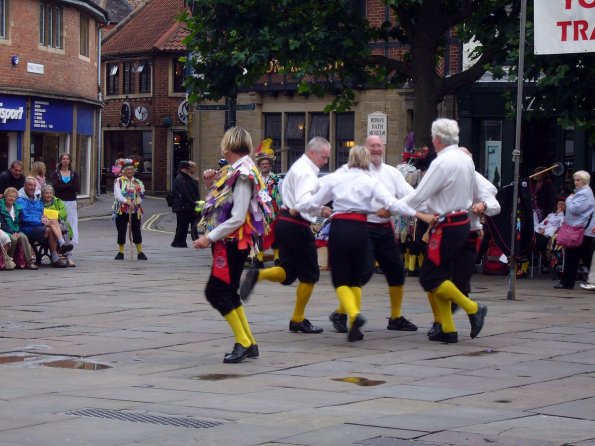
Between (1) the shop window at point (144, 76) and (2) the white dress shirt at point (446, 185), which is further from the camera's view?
(1) the shop window at point (144, 76)

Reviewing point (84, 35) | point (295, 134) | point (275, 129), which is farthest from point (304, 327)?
point (84, 35)

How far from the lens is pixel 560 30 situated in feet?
55.1

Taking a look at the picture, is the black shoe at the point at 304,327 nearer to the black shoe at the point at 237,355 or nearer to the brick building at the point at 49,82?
the black shoe at the point at 237,355

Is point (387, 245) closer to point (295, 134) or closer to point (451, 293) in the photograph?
point (451, 293)

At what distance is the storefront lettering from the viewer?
37656 mm

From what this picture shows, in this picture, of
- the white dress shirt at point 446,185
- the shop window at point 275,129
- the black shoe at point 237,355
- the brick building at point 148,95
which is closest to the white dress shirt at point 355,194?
the white dress shirt at point 446,185

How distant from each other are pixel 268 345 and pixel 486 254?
9375mm

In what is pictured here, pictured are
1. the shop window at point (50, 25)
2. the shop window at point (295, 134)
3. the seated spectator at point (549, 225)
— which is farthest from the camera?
the shop window at point (50, 25)

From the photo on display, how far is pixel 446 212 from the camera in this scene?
11.8m

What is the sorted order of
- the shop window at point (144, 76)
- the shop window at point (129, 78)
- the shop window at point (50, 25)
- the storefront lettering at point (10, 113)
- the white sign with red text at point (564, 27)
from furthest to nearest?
the shop window at point (129, 78) → the shop window at point (144, 76) → the shop window at point (50, 25) → the storefront lettering at point (10, 113) → the white sign with red text at point (564, 27)

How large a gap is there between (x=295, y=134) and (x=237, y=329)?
2913 centimetres

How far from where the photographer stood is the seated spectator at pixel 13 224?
66.9 ft

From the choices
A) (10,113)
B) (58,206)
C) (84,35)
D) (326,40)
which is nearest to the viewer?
(326,40)

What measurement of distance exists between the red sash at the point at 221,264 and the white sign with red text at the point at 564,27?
753 centimetres
